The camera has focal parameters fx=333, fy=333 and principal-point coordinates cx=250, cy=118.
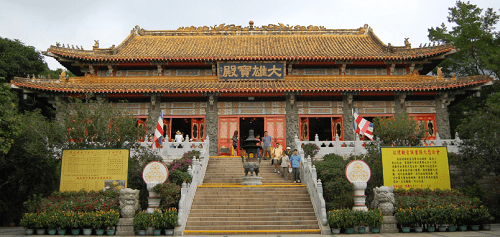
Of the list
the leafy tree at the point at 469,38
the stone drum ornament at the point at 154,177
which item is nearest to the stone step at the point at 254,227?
the stone drum ornament at the point at 154,177

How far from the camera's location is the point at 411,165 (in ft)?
37.7

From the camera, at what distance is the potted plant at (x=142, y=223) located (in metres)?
9.45

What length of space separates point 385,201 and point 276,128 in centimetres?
873

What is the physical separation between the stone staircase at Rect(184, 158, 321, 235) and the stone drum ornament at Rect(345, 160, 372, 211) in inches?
56.5

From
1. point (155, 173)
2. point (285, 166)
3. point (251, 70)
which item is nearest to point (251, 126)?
point (251, 70)

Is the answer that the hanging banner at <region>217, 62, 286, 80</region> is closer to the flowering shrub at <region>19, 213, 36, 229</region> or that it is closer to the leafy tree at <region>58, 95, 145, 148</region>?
the leafy tree at <region>58, 95, 145, 148</region>

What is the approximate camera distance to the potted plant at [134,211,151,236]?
9.45 m

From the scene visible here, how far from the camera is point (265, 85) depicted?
18.0 metres

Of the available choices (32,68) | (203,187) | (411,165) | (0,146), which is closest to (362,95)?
(411,165)

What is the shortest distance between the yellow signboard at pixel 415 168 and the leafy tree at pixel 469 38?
540 inches

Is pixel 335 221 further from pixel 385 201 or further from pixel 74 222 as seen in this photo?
pixel 74 222

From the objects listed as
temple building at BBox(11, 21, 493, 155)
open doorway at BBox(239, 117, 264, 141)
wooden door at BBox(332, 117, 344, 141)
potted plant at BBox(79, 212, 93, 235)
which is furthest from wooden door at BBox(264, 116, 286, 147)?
potted plant at BBox(79, 212, 93, 235)

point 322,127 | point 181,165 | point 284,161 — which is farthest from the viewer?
point 322,127

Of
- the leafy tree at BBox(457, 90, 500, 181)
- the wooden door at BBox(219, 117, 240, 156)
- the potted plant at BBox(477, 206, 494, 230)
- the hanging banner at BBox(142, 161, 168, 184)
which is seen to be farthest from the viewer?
the wooden door at BBox(219, 117, 240, 156)
